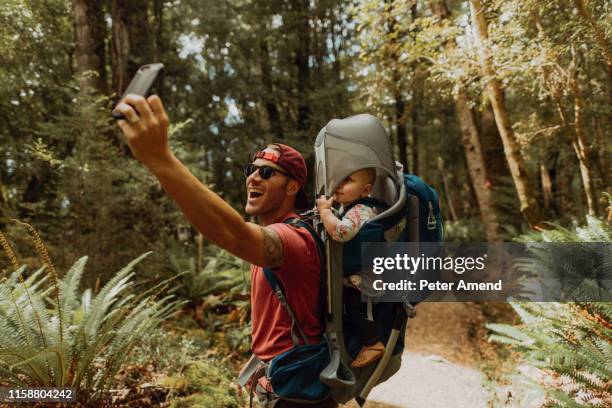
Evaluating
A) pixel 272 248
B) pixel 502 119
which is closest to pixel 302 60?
pixel 502 119

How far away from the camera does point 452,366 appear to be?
5.92 metres

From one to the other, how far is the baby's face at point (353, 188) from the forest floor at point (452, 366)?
2818mm

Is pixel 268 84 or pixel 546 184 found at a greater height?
pixel 268 84

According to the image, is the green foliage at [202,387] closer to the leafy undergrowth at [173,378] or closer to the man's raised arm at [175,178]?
the leafy undergrowth at [173,378]

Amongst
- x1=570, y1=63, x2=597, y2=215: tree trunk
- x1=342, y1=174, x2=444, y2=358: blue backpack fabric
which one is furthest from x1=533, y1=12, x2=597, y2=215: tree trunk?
x1=342, y1=174, x2=444, y2=358: blue backpack fabric

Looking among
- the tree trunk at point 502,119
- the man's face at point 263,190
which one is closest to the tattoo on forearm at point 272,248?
the man's face at point 263,190

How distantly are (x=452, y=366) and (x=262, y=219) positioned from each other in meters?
5.17

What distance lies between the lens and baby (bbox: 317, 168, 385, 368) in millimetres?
1653

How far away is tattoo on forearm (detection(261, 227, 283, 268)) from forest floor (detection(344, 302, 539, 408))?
10.2 feet

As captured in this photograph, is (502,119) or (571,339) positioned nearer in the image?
(571,339)

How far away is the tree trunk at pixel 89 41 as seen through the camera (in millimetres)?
7285

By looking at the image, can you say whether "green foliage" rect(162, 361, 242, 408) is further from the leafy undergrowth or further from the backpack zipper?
the backpack zipper

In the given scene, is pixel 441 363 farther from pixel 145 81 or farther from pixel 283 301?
pixel 145 81

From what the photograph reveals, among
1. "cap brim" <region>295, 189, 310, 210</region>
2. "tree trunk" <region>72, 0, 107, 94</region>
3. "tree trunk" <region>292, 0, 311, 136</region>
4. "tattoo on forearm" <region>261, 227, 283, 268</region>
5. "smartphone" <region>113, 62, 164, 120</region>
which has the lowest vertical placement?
"tattoo on forearm" <region>261, 227, 283, 268</region>
